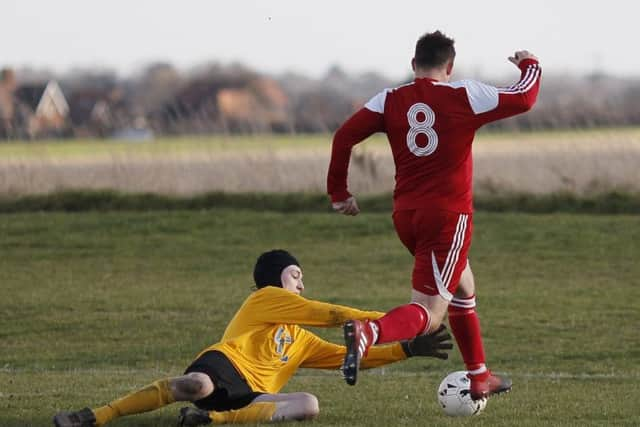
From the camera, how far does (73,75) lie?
30828 millimetres

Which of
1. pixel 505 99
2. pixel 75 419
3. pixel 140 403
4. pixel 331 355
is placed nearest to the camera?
pixel 75 419

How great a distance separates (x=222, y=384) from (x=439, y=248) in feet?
4.96

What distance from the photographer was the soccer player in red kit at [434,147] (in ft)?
23.8

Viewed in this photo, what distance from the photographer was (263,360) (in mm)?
7434

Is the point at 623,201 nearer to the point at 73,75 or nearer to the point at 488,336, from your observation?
the point at 488,336

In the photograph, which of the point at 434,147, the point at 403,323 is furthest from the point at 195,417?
the point at 434,147

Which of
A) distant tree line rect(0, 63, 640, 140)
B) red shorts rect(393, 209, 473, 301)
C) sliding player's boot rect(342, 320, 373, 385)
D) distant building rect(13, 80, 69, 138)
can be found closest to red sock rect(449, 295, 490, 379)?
red shorts rect(393, 209, 473, 301)

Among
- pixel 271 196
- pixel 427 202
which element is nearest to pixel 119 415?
pixel 427 202

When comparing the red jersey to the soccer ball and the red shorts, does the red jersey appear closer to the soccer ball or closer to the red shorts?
the red shorts

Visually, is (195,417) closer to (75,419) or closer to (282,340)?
(282,340)

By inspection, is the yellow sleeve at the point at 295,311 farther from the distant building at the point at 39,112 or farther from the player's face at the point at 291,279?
the distant building at the point at 39,112

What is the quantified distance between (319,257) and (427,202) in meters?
11.2

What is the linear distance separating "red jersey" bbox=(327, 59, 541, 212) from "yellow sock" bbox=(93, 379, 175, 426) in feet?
5.78

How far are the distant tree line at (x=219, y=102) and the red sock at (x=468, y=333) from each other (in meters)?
15.4
